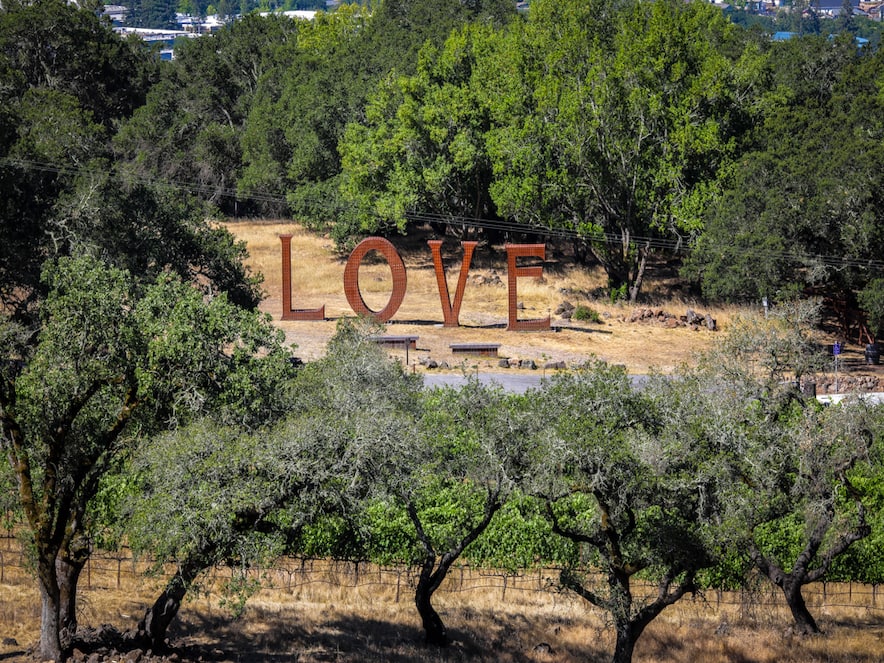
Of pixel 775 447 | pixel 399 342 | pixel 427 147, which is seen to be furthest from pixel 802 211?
pixel 775 447

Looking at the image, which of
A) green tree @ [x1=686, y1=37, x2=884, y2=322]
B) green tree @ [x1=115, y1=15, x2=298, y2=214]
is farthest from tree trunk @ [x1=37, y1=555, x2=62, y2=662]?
green tree @ [x1=115, y1=15, x2=298, y2=214]

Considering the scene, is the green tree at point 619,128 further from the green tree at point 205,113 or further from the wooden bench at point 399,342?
the green tree at point 205,113

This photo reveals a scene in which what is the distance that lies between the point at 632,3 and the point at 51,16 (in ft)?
147

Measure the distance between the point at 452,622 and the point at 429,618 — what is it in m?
2.45

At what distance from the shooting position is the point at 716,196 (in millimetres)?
62156

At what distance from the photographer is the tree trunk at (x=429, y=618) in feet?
86.7

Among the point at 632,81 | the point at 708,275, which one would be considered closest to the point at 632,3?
the point at 632,81

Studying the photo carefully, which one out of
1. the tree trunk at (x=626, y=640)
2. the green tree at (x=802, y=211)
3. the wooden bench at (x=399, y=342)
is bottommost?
the tree trunk at (x=626, y=640)

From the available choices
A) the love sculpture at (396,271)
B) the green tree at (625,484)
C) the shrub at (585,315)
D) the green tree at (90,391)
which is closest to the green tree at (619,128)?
the shrub at (585,315)

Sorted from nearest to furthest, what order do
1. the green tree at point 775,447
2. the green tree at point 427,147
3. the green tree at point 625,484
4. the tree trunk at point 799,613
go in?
the green tree at point 625,484, the green tree at point 775,447, the tree trunk at point 799,613, the green tree at point 427,147

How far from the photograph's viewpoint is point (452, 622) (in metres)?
29.1

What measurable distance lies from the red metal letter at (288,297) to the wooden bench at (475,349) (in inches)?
372

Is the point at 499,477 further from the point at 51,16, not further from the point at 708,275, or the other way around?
the point at 51,16

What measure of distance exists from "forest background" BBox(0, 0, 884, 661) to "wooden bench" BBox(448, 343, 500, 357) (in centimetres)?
Answer: 895
